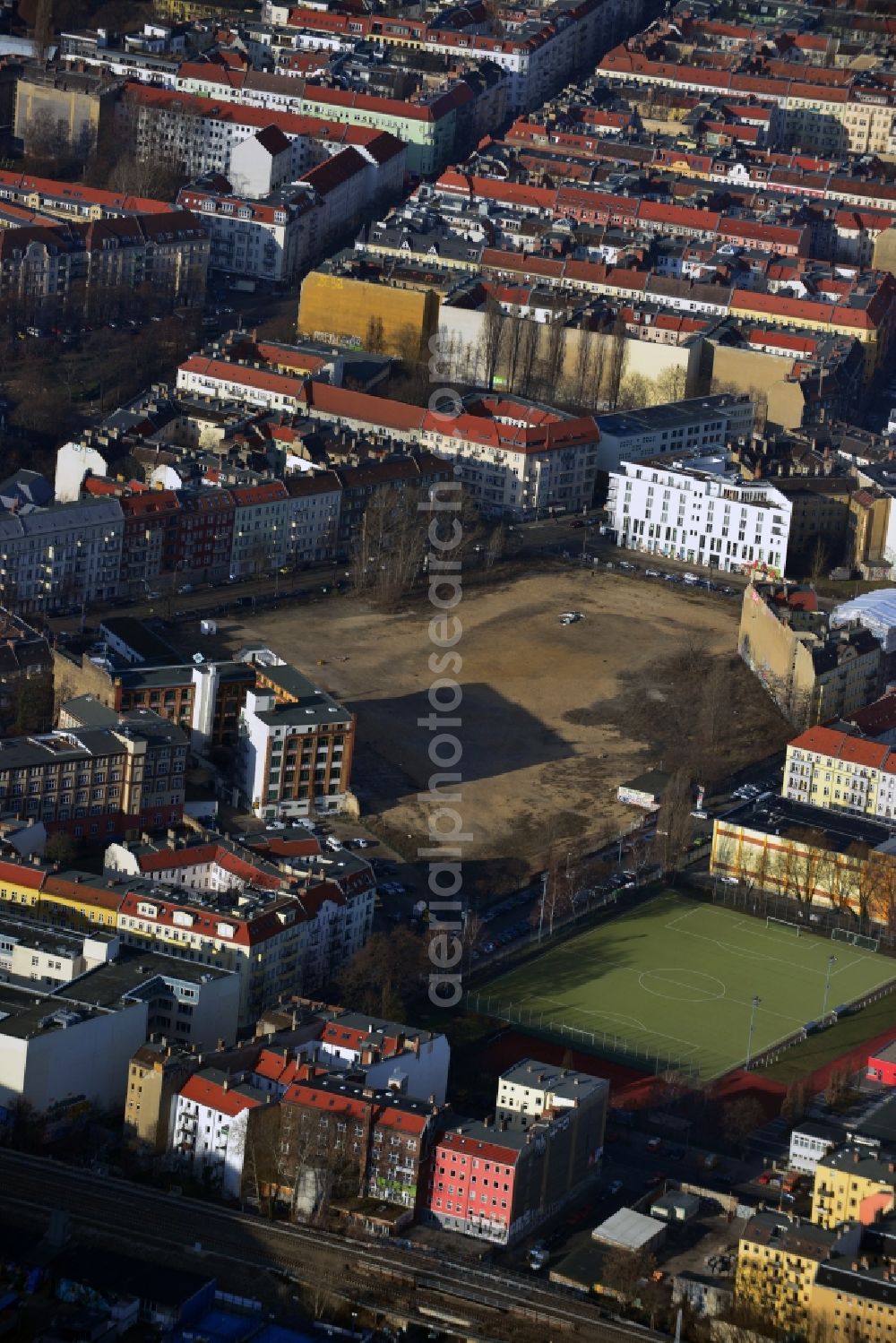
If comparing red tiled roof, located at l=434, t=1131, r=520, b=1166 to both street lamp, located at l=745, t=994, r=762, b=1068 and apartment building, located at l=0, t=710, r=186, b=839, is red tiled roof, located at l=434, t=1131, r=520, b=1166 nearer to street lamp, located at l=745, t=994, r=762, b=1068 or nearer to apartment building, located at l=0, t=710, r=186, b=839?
street lamp, located at l=745, t=994, r=762, b=1068

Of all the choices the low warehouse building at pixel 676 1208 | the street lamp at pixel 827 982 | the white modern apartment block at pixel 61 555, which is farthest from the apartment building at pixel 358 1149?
the white modern apartment block at pixel 61 555

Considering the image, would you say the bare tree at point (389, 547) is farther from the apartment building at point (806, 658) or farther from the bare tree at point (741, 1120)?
the bare tree at point (741, 1120)

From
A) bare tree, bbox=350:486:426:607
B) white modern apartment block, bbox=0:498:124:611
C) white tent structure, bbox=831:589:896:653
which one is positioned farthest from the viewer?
bare tree, bbox=350:486:426:607

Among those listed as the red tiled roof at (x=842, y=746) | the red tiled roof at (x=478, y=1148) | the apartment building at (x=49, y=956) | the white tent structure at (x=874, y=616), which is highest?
the white tent structure at (x=874, y=616)

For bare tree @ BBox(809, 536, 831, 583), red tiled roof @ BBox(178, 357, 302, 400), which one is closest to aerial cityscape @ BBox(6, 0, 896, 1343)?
red tiled roof @ BBox(178, 357, 302, 400)

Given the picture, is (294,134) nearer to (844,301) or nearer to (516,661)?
(844,301)

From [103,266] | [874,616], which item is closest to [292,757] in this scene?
[874,616]
